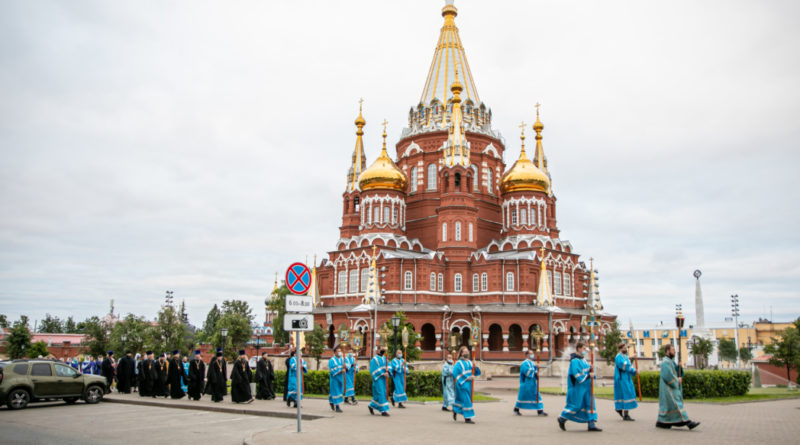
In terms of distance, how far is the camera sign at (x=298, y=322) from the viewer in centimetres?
1169

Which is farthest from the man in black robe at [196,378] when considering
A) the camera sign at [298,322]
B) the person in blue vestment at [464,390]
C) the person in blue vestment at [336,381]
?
the person in blue vestment at [464,390]

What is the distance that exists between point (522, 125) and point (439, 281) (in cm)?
1657

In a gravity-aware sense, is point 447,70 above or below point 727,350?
above

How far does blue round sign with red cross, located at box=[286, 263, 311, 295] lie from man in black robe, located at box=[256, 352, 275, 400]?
7.25 metres

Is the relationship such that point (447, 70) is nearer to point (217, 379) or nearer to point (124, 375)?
point (124, 375)

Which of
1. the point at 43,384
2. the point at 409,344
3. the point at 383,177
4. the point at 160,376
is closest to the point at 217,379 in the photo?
the point at 160,376

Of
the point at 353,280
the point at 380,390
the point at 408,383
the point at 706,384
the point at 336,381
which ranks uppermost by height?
the point at 353,280

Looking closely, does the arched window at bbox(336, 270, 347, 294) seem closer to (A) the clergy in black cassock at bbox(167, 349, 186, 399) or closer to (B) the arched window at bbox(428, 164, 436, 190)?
(B) the arched window at bbox(428, 164, 436, 190)

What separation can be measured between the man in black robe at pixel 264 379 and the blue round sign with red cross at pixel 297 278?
7251 mm

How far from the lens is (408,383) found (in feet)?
64.0

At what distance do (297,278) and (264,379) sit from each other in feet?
26.4

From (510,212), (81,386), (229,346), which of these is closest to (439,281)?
(510,212)

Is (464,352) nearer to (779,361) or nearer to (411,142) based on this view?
(779,361)

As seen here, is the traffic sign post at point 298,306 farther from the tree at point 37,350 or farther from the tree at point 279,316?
the tree at point 37,350
